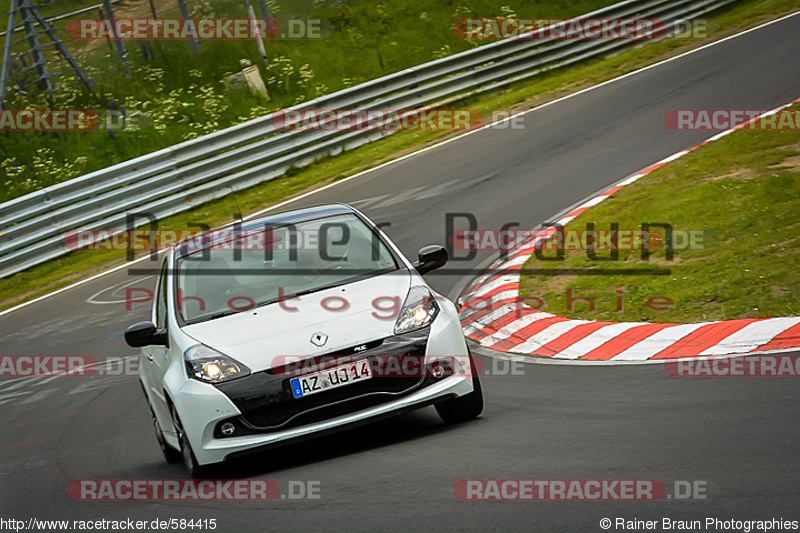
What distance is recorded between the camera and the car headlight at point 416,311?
19.3ft

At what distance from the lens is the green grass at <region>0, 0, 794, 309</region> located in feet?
51.0

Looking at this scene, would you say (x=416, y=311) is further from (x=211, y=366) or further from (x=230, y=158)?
(x=230, y=158)

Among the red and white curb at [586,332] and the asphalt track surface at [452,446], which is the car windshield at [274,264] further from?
the red and white curb at [586,332]

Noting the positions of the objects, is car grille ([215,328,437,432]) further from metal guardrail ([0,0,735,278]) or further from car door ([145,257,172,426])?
metal guardrail ([0,0,735,278])

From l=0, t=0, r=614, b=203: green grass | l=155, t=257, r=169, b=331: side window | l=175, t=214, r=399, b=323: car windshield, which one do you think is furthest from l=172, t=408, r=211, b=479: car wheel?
l=0, t=0, r=614, b=203: green grass

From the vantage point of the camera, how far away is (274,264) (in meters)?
6.74

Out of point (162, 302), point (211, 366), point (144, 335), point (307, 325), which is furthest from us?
point (162, 302)

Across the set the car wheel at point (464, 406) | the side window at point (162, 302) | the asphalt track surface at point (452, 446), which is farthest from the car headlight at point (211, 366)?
the car wheel at point (464, 406)

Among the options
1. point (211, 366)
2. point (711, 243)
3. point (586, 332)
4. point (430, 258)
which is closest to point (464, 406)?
point (430, 258)

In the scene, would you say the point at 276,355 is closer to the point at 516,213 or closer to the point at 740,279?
the point at 740,279

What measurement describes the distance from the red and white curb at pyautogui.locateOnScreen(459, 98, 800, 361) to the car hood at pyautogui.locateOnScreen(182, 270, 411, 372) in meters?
2.08

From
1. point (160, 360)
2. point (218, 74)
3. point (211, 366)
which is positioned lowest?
point (160, 360)

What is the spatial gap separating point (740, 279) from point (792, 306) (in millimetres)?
972

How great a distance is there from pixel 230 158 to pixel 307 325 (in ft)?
42.7
